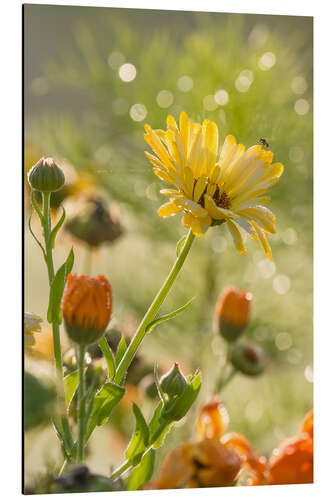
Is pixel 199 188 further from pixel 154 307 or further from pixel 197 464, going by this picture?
pixel 197 464

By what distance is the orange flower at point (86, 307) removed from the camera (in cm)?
101

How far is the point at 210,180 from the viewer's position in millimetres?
1104

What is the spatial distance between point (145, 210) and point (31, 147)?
0.23 metres

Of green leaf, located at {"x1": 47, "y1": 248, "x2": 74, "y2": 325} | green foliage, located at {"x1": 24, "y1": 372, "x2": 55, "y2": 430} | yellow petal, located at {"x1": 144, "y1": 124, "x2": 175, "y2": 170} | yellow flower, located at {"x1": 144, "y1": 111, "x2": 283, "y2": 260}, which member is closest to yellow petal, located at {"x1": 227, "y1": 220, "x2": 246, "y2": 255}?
yellow flower, located at {"x1": 144, "y1": 111, "x2": 283, "y2": 260}

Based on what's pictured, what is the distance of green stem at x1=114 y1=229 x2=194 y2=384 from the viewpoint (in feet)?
3.40

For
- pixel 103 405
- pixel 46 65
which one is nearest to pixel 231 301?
pixel 103 405

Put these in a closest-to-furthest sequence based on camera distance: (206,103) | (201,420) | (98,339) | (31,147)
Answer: (98,339) → (201,420) → (31,147) → (206,103)

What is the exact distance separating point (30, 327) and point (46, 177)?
10.3 inches

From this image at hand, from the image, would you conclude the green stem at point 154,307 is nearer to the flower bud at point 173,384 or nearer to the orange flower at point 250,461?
the flower bud at point 173,384

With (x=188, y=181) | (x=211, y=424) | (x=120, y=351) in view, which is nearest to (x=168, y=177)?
(x=188, y=181)

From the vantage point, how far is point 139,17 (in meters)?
1.35

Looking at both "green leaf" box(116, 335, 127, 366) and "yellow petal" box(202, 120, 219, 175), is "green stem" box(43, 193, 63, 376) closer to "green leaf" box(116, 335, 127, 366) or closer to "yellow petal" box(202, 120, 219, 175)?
"green leaf" box(116, 335, 127, 366)

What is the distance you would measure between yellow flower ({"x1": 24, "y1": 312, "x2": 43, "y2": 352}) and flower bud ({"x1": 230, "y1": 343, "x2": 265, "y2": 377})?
0.33 metres
